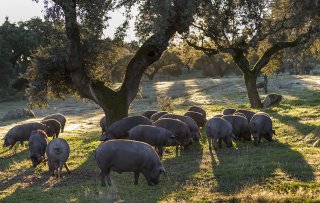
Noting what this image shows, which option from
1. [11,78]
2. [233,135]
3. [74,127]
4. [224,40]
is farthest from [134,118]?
[11,78]

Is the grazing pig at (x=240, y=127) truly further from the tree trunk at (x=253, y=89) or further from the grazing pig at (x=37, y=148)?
the tree trunk at (x=253, y=89)

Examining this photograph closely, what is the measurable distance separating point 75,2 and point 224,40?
14.0 m

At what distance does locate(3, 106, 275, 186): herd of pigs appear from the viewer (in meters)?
15.7

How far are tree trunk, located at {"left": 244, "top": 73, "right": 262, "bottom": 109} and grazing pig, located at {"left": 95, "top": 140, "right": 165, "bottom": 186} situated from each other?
2451cm

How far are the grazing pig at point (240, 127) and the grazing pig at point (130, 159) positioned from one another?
28.7 feet

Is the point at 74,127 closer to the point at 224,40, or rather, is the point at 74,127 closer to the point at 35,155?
the point at 224,40

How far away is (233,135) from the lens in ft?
73.7

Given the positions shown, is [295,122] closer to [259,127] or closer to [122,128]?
[259,127]

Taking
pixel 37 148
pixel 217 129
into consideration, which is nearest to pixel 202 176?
pixel 217 129

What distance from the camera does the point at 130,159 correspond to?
612 inches

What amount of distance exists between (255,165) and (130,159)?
5382mm

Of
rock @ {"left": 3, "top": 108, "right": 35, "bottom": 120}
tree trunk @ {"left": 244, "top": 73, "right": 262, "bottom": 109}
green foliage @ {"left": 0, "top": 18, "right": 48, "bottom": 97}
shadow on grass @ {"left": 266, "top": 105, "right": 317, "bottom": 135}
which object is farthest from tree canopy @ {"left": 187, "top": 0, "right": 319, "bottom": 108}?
green foliage @ {"left": 0, "top": 18, "right": 48, "bottom": 97}

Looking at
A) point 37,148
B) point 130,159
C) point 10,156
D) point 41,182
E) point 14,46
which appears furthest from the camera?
point 14,46

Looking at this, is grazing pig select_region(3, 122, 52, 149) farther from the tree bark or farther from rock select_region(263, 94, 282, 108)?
rock select_region(263, 94, 282, 108)
